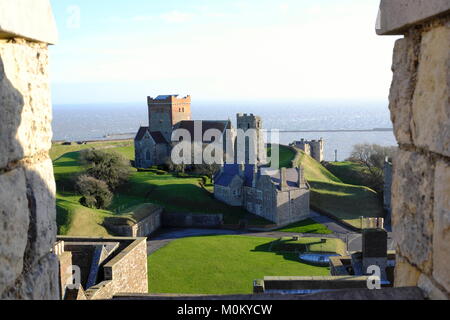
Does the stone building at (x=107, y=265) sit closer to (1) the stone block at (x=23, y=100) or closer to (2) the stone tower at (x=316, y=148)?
(1) the stone block at (x=23, y=100)

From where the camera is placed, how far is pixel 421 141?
2631 millimetres

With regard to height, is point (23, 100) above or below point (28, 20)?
below

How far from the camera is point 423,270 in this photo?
2.64 metres

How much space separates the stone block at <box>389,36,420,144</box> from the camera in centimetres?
278

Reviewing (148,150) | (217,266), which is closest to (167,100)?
(148,150)

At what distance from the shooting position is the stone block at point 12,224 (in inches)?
86.9

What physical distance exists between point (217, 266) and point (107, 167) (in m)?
23.3

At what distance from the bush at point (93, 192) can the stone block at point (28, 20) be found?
128 feet

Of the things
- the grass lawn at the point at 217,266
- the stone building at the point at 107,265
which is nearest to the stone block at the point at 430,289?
the stone building at the point at 107,265

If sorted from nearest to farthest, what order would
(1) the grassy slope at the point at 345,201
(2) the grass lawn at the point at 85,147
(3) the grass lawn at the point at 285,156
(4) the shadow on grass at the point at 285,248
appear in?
(4) the shadow on grass at the point at 285,248, (1) the grassy slope at the point at 345,201, (3) the grass lawn at the point at 285,156, (2) the grass lawn at the point at 85,147

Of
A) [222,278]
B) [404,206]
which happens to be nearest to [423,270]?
[404,206]

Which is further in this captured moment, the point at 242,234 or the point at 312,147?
the point at 312,147

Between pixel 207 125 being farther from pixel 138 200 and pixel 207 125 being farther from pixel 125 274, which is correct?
pixel 125 274
